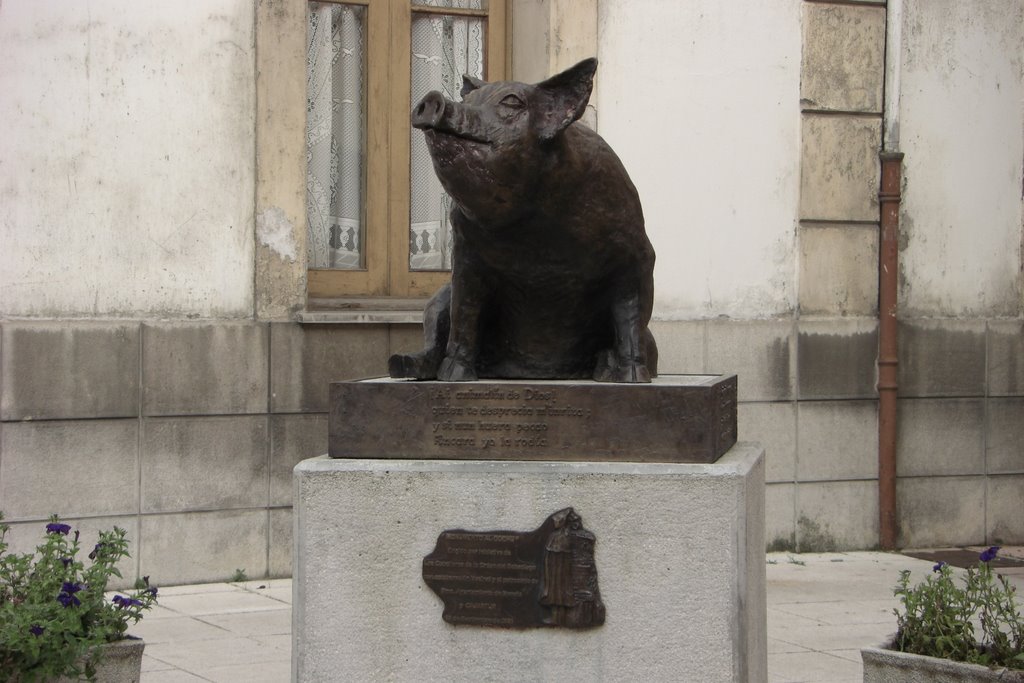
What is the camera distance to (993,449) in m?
9.40

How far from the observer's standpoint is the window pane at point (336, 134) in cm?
884

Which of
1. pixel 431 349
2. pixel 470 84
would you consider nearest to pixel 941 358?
pixel 431 349

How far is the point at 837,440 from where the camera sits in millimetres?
9047

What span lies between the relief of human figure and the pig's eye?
118cm

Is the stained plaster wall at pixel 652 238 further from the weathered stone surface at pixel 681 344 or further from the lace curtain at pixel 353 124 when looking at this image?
the lace curtain at pixel 353 124

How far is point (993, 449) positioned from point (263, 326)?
15.6 feet

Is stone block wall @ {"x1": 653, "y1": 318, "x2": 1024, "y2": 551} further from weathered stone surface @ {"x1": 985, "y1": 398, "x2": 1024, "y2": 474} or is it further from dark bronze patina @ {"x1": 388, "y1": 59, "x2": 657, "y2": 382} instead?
dark bronze patina @ {"x1": 388, "y1": 59, "x2": 657, "y2": 382}

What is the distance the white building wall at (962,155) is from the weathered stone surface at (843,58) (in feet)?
0.59

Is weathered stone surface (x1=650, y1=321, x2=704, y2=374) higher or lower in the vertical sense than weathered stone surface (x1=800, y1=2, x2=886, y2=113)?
lower

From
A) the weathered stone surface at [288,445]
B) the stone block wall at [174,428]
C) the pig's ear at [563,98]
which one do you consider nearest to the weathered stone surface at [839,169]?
the stone block wall at [174,428]

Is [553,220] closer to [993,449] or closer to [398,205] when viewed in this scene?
[398,205]

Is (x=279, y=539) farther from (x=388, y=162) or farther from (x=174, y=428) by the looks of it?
(x=388, y=162)

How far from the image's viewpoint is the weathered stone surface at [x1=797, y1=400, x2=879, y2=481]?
8984 millimetres

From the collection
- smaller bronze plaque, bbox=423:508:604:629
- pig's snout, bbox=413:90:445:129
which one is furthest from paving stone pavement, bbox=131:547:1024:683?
pig's snout, bbox=413:90:445:129
